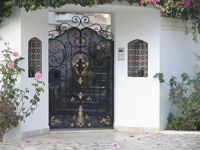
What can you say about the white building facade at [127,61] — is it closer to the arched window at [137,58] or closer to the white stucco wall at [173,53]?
the white stucco wall at [173,53]

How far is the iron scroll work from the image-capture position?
1035 centimetres

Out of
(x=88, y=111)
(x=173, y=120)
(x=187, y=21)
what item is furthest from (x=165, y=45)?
(x=88, y=111)

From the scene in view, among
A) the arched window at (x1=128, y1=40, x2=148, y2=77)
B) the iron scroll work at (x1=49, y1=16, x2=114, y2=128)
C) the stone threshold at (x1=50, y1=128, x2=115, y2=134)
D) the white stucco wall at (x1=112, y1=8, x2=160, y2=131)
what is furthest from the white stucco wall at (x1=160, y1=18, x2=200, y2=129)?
the stone threshold at (x1=50, y1=128, x2=115, y2=134)

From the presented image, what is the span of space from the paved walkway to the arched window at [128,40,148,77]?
1.58m

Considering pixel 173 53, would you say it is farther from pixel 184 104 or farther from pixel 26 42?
pixel 26 42

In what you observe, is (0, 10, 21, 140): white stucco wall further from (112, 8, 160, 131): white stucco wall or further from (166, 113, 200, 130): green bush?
(166, 113, 200, 130): green bush

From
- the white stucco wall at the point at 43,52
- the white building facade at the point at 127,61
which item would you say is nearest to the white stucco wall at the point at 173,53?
the white building facade at the point at 127,61

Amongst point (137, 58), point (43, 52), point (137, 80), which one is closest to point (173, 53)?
point (137, 58)

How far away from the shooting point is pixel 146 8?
9.90 m

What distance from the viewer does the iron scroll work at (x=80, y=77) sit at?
1035cm

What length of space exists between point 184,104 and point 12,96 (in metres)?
4.14

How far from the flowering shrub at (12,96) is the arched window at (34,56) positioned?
40cm

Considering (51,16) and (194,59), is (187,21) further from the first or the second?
(51,16)

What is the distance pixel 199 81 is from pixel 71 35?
3.44m
